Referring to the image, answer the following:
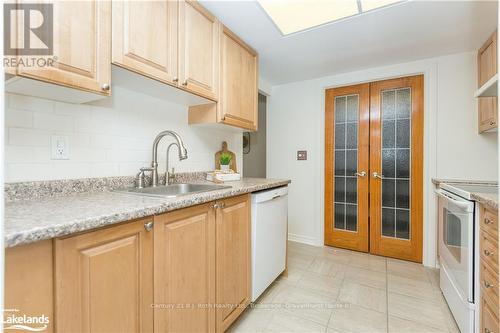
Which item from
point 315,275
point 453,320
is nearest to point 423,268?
point 453,320

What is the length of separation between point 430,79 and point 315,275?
7.59 feet

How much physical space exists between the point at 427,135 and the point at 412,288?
152cm

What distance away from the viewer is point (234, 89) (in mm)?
1997

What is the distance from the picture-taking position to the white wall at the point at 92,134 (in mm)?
1108

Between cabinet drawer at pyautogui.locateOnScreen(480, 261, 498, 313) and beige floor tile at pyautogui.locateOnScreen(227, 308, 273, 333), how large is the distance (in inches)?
48.3

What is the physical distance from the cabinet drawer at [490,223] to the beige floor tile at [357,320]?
86cm

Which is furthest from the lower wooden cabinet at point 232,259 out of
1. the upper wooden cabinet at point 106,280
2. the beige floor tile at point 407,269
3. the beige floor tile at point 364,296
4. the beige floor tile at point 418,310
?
the beige floor tile at point 407,269

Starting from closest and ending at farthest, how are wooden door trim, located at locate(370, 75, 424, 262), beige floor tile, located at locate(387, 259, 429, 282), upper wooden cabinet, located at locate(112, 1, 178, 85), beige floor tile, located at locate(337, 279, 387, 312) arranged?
upper wooden cabinet, located at locate(112, 1, 178, 85)
beige floor tile, located at locate(337, 279, 387, 312)
beige floor tile, located at locate(387, 259, 429, 282)
wooden door trim, located at locate(370, 75, 424, 262)

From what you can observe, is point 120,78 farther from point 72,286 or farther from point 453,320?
point 453,320

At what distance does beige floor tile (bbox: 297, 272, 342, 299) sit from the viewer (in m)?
2.01

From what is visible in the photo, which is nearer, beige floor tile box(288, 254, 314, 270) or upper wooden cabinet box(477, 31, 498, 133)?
upper wooden cabinet box(477, 31, 498, 133)

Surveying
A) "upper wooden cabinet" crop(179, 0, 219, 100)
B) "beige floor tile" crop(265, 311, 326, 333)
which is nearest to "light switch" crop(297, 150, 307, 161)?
"upper wooden cabinet" crop(179, 0, 219, 100)

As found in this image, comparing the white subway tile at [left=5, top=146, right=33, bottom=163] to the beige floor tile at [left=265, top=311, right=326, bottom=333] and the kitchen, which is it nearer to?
the kitchen

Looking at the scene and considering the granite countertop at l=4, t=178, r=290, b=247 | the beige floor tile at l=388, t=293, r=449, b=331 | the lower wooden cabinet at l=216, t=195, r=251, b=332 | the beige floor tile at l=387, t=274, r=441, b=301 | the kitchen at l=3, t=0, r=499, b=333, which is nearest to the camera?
the granite countertop at l=4, t=178, r=290, b=247
